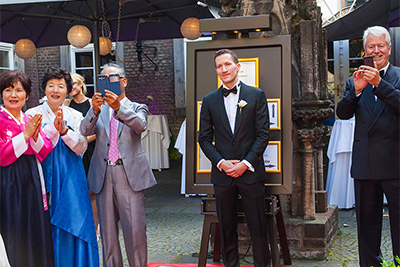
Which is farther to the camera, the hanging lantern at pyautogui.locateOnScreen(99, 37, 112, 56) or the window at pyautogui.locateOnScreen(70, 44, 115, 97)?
the window at pyautogui.locateOnScreen(70, 44, 115, 97)

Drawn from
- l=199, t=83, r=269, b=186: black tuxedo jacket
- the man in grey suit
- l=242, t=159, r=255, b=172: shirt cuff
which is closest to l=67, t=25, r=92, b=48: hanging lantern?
the man in grey suit

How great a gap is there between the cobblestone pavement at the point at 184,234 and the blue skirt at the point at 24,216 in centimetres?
134

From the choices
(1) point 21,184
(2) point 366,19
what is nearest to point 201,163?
(1) point 21,184

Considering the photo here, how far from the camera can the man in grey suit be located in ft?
11.7

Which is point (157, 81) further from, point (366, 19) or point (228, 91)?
point (228, 91)

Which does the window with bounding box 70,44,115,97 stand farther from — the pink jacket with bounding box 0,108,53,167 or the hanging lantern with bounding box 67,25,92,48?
the pink jacket with bounding box 0,108,53,167

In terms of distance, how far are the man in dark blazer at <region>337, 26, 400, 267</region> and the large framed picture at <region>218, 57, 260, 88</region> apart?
75cm

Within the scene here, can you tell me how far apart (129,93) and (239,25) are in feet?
30.0

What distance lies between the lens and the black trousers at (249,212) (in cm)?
337

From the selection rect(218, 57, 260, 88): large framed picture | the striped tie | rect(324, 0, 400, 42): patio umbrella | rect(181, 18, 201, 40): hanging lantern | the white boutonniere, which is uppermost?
rect(324, 0, 400, 42): patio umbrella

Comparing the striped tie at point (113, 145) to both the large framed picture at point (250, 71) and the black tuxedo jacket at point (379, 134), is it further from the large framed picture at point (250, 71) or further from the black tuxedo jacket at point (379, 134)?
the black tuxedo jacket at point (379, 134)

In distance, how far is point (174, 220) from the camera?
242 inches

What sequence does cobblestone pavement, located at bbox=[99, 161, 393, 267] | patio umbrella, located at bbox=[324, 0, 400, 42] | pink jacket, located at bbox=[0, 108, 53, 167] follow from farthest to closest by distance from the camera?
patio umbrella, located at bbox=[324, 0, 400, 42] < cobblestone pavement, located at bbox=[99, 161, 393, 267] < pink jacket, located at bbox=[0, 108, 53, 167]

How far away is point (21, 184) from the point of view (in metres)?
3.19
